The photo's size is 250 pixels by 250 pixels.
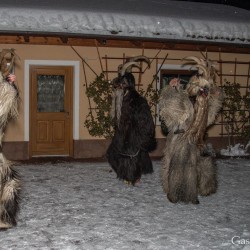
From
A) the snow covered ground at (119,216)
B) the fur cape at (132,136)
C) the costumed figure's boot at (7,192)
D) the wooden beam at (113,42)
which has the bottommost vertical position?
the snow covered ground at (119,216)

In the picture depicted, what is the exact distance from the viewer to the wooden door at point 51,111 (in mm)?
10445

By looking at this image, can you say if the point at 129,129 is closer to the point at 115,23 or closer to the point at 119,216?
the point at 119,216

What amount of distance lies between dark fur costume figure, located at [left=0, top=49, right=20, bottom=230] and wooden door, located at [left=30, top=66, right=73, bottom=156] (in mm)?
5106

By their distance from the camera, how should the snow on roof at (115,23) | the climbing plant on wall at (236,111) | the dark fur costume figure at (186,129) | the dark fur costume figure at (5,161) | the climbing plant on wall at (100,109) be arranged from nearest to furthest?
the dark fur costume figure at (5,161) < the dark fur costume figure at (186,129) < the snow on roof at (115,23) < the climbing plant on wall at (100,109) < the climbing plant on wall at (236,111)

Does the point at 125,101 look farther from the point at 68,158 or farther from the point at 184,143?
the point at 68,158

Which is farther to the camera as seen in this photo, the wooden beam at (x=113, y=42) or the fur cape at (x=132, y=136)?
the wooden beam at (x=113, y=42)

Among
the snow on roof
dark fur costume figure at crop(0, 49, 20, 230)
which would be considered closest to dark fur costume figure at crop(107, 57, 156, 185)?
the snow on roof

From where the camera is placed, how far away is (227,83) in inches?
445

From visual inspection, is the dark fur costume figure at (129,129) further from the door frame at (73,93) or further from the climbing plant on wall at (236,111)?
the climbing plant on wall at (236,111)

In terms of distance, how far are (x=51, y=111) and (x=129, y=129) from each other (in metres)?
3.61

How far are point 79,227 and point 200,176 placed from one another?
2.11m

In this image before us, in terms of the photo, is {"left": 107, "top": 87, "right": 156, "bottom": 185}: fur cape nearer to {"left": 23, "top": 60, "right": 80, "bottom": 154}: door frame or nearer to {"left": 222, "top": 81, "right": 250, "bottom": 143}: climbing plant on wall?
{"left": 23, "top": 60, "right": 80, "bottom": 154}: door frame

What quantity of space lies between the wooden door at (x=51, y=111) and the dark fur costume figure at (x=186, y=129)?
444 cm

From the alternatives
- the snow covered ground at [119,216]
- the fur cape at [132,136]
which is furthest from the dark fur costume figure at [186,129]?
the fur cape at [132,136]
